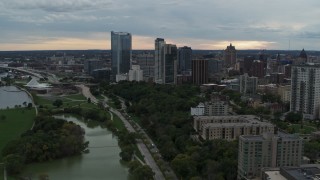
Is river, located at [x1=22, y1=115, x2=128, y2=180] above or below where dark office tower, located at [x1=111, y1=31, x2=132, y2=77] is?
below

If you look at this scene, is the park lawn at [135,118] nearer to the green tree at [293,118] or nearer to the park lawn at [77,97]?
the green tree at [293,118]

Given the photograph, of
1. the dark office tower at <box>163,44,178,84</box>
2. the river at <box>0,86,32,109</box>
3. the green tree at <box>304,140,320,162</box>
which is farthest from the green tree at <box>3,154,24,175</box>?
the dark office tower at <box>163,44,178,84</box>

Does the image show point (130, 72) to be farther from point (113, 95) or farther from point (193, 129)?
point (193, 129)

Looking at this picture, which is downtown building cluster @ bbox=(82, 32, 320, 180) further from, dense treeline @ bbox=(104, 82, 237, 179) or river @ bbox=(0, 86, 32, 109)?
river @ bbox=(0, 86, 32, 109)

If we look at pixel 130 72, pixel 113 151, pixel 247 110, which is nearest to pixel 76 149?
pixel 113 151

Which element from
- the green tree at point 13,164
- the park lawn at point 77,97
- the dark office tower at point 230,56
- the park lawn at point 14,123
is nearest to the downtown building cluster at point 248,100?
the dark office tower at point 230,56

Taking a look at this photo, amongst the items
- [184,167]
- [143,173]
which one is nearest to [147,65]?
[184,167]
